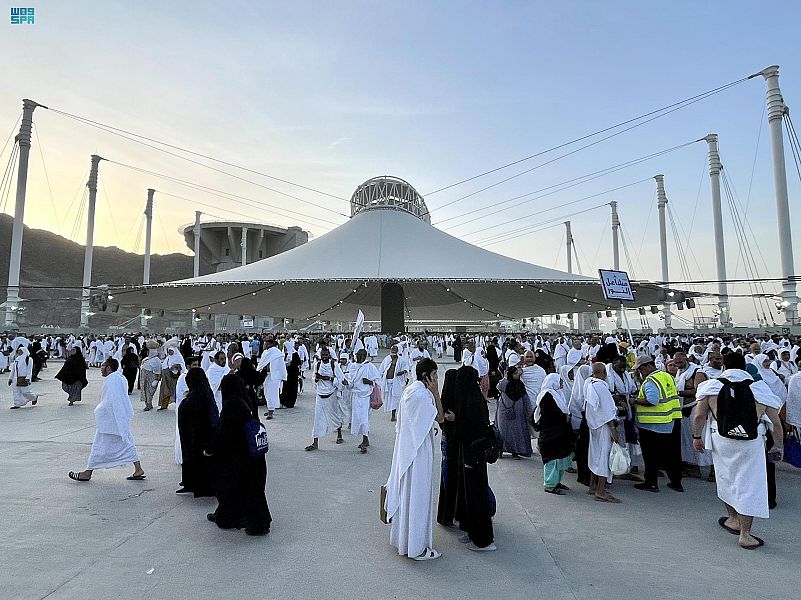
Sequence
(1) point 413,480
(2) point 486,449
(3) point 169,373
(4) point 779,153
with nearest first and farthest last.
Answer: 1. (1) point 413,480
2. (2) point 486,449
3. (3) point 169,373
4. (4) point 779,153

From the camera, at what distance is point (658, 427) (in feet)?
17.9

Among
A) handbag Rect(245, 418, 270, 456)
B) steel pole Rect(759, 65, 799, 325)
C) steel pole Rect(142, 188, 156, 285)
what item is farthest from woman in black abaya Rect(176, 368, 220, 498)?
steel pole Rect(142, 188, 156, 285)

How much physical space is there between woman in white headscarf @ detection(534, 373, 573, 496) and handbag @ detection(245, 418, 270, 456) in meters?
2.84

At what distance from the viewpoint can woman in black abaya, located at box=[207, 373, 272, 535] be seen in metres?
4.16

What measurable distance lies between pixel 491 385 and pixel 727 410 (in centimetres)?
858

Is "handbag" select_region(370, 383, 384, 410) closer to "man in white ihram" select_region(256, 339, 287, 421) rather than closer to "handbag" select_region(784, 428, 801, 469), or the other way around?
"man in white ihram" select_region(256, 339, 287, 421)

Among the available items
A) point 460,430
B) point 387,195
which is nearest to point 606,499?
point 460,430

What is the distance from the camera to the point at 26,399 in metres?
11.0

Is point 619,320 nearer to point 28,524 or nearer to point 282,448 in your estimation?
point 282,448

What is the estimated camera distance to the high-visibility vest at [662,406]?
5.45 meters

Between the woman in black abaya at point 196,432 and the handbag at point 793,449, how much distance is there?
6.61m

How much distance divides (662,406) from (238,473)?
4321 millimetres

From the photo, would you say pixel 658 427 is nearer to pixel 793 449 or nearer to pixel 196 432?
pixel 793 449

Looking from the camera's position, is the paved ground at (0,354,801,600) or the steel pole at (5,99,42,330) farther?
the steel pole at (5,99,42,330)
